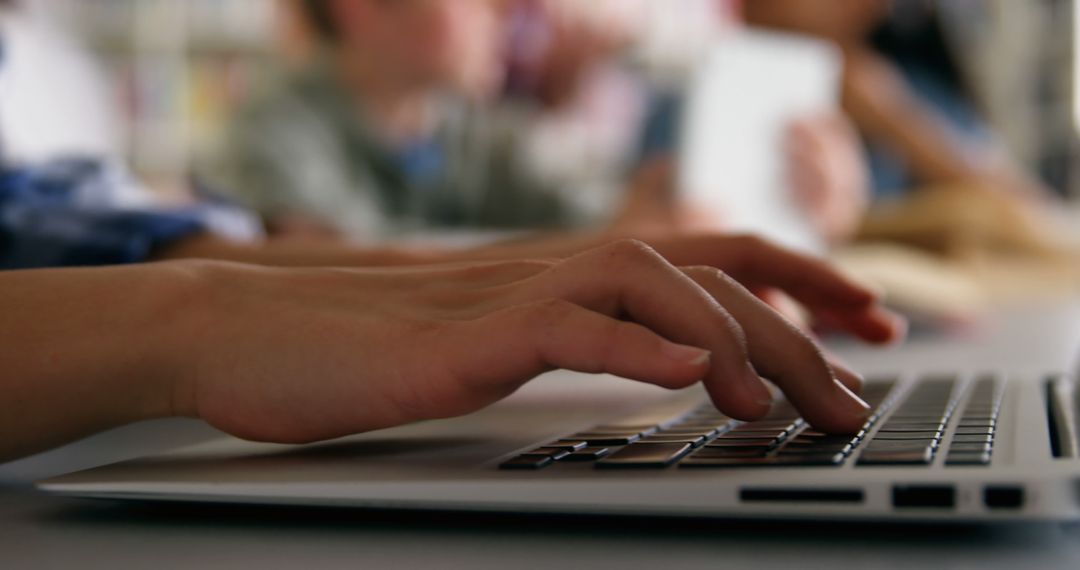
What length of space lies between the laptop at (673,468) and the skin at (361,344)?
0.02m

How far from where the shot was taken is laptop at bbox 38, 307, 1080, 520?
0.85 feet

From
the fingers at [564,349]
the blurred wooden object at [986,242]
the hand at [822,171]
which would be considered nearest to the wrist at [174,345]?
the fingers at [564,349]

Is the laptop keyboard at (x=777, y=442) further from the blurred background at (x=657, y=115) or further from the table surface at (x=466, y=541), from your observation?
the blurred background at (x=657, y=115)

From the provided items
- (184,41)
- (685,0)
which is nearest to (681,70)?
(685,0)

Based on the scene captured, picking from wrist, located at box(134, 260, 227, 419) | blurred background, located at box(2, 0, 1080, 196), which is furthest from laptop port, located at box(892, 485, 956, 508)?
blurred background, located at box(2, 0, 1080, 196)

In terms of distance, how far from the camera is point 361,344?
1.11ft

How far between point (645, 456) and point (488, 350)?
0.06 meters

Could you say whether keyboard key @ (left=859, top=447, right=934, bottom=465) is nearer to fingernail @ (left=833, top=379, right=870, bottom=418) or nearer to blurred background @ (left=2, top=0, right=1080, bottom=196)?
fingernail @ (left=833, top=379, right=870, bottom=418)

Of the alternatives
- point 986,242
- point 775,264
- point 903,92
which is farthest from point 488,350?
point 903,92

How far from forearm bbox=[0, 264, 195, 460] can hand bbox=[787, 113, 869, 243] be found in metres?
0.96

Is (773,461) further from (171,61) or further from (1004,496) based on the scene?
(171,61)

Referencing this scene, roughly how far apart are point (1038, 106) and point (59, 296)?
4.56 meters

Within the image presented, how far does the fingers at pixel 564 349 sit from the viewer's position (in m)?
0.31

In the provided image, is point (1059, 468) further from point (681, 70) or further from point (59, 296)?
point (681, 70)
